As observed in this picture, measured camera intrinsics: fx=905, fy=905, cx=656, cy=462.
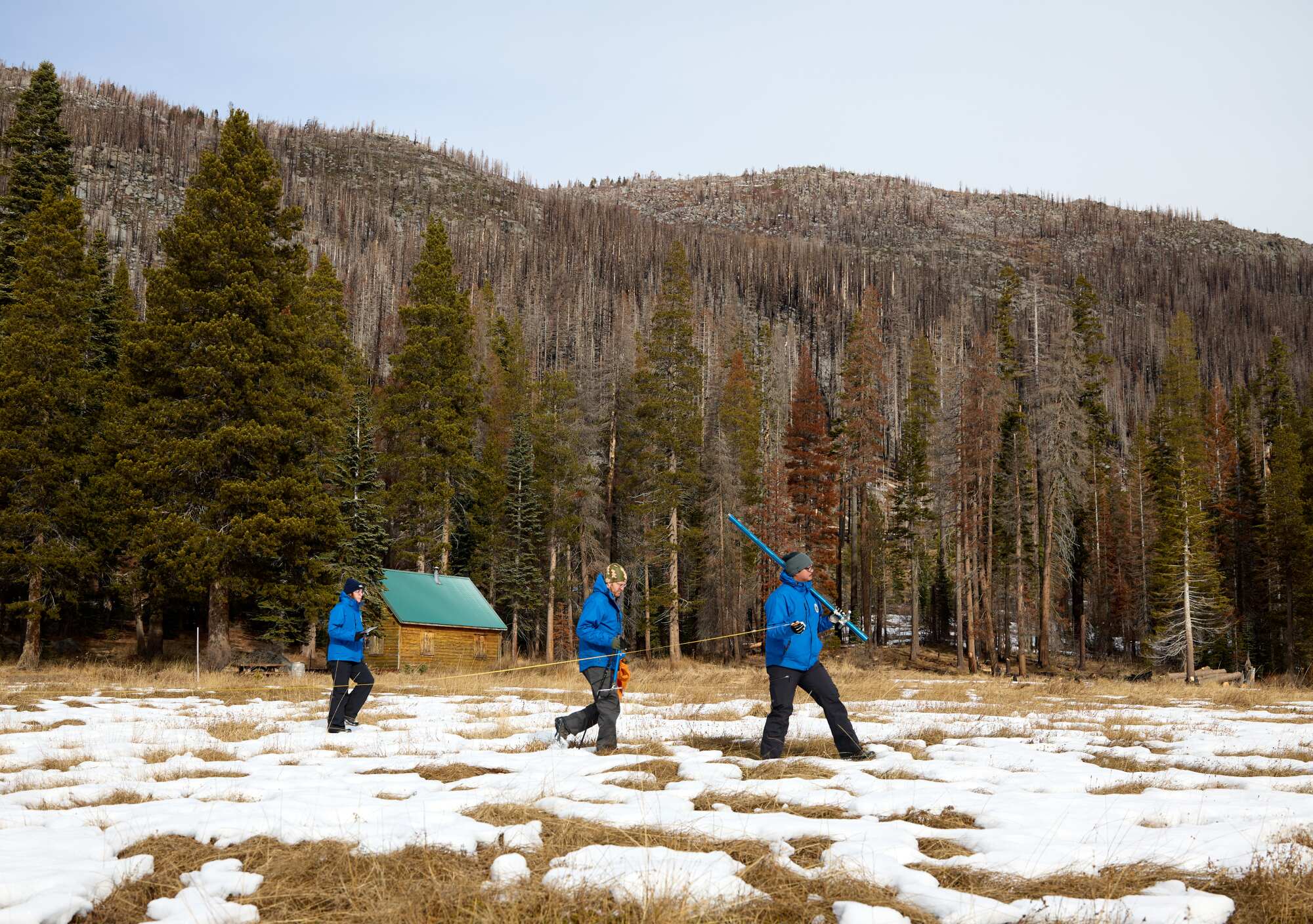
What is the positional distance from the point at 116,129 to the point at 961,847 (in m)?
182

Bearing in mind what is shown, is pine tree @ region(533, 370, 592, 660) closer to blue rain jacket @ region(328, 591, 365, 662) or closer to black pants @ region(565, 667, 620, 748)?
blue rain jacket @ region(328, 591, 365, 662)

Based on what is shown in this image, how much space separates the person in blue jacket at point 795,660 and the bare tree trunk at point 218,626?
20.3 m

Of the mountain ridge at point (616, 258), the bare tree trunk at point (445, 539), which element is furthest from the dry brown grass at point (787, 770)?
the mountain ridge at point (616, 258)

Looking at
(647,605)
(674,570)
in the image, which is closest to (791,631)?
(674,570)

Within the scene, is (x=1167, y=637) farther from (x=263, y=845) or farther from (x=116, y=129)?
(x=116, y=129)

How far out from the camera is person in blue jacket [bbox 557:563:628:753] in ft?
31.5

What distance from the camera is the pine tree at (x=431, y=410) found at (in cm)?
3838

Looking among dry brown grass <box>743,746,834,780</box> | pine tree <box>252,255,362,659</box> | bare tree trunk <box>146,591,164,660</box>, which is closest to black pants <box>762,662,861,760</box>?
dry brown grass <box>743,746,834,780</box>

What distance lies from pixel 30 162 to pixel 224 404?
59.2 ft

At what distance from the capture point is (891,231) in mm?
194250

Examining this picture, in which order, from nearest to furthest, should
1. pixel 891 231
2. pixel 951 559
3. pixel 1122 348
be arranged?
1. pixel 951 559
2. pixel 1122 348
3. pixel 891 231

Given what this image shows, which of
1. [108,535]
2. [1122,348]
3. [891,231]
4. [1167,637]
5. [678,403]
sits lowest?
[1167,637]

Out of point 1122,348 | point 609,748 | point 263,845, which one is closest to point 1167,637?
point 609,748

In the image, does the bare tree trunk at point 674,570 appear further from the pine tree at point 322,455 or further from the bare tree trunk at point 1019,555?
the bare tree trunk at point 1019,555
